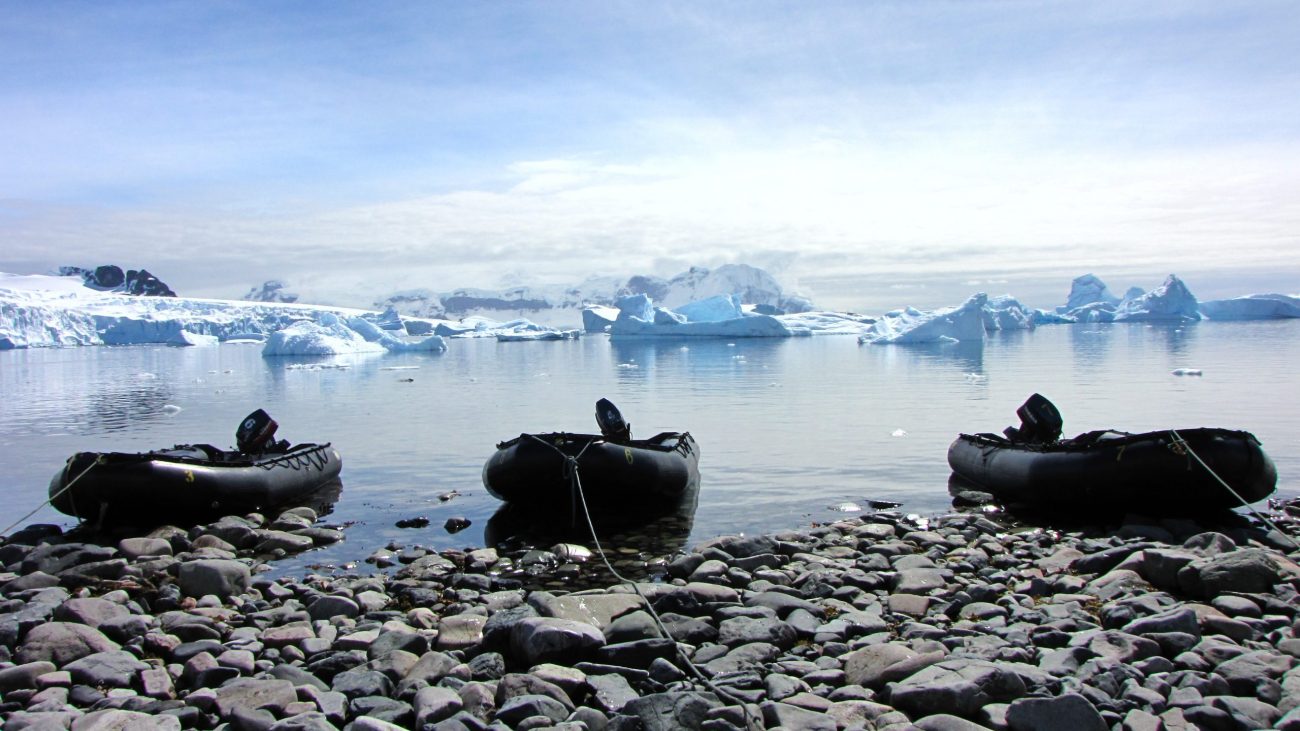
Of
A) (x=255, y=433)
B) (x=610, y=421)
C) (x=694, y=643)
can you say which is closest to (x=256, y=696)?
(x=694, y=643)

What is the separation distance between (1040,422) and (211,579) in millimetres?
9951

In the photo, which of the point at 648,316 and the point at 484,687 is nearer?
the point at 484,687

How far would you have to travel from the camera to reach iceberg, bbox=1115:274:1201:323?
89.6 metres

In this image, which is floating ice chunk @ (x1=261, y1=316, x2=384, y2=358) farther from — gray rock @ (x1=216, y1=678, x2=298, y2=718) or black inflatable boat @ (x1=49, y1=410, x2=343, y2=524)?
gray rock @ (x1=216, y1=678, x2=298, y2=718)

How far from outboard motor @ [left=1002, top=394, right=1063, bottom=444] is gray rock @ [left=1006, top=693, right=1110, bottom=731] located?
8.47 meters

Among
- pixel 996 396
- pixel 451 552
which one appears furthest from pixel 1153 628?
pixel 996 396

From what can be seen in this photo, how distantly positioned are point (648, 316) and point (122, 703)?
83183mm

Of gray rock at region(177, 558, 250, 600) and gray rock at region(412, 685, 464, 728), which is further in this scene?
gray rock at region(177, 558, 250, 600)

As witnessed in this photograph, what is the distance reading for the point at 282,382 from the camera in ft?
119

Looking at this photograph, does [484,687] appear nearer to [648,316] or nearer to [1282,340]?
[1282,340]

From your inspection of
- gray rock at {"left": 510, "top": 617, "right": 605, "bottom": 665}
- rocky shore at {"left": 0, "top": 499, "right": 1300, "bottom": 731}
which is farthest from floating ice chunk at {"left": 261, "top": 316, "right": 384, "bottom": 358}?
gray rock at {"left": 510, "top": 617, "right": 605, "bottom": 665}

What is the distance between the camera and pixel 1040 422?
12.1 meters

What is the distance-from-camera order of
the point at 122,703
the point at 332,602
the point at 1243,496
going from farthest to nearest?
the point at 1243,496 → the point at 332,602 → the point at 122,703

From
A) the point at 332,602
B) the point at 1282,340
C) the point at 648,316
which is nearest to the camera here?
the point at 332,602
